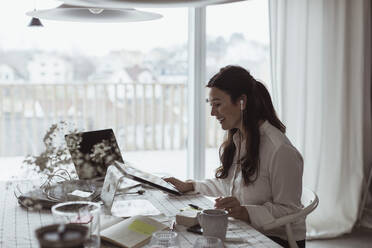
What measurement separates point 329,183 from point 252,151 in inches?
66.4

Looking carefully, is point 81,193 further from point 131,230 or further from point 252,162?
point 252,162

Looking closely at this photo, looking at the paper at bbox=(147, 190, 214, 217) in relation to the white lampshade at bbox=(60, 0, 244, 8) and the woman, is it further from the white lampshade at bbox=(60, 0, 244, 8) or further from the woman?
the white lampshade at bbox=(60, 0, 244, 8)

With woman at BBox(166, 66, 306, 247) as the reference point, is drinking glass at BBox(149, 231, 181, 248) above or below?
below

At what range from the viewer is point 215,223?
1412 mm

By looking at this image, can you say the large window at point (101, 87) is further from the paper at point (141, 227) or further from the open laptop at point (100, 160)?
the paper at point (141, 227)

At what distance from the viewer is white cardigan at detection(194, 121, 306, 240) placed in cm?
172

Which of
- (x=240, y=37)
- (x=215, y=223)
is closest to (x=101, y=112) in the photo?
(x=240, y=37)

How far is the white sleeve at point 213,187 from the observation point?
2.05m

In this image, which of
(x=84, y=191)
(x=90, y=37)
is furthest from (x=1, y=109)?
(x=84, y=191)

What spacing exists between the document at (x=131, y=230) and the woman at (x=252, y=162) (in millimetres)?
277

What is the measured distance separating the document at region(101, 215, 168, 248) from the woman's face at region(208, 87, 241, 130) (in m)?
0.62

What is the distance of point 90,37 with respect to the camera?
458 centimetres

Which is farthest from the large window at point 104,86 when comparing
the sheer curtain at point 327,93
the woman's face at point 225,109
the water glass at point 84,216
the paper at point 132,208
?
the water glass at point 84,216

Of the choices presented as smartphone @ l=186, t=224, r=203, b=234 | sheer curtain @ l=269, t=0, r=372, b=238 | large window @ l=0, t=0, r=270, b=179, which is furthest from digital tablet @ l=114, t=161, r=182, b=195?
large window @ l=0, t=0, r=270, b=179
